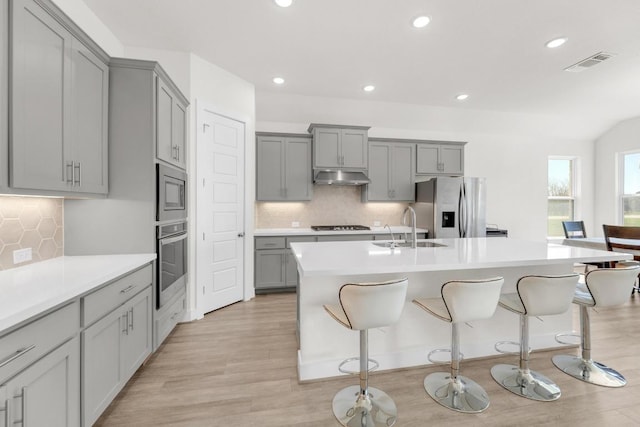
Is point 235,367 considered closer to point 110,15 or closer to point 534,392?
point 534,392

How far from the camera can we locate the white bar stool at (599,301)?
1958 mm

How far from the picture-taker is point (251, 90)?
396 centimetres

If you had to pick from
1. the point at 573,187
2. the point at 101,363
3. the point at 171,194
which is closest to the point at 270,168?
the point at 171,194

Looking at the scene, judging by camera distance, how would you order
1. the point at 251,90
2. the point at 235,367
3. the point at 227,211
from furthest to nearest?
the point at 251,90, the point at 227,211, the point at 235,367

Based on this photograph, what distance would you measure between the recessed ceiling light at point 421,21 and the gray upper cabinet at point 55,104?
2651 millimetres

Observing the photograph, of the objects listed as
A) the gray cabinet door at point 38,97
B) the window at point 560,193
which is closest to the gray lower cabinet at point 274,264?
the gray cabinet door at point 38,97

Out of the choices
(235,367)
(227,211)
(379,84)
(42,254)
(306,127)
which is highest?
(379,84)

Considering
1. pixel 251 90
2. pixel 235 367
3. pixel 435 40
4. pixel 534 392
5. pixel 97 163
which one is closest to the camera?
pixel 534 392

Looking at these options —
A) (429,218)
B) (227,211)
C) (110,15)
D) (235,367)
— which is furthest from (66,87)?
(429,218)

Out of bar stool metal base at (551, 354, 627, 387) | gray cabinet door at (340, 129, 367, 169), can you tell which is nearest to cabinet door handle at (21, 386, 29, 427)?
bar stool metal base at (551, 354, 627, 387)

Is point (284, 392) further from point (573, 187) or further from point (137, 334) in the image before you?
point (573, 187)

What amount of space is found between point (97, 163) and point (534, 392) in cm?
353

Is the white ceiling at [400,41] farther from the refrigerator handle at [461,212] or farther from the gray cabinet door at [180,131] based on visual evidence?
A: the refrigerator handle at [461,212]

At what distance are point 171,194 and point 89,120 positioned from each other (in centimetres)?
82
